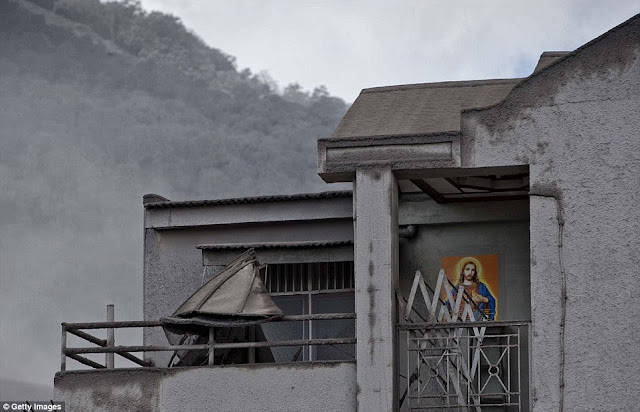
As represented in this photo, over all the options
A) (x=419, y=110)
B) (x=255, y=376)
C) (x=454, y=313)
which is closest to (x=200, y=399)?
(x=255, y=376)

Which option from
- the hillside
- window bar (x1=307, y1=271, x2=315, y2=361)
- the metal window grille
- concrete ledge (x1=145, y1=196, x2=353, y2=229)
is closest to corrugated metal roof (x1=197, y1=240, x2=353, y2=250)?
the metal window grille

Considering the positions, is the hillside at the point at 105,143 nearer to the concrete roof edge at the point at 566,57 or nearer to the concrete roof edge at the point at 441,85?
the concrete roof edge at the point at 441,85

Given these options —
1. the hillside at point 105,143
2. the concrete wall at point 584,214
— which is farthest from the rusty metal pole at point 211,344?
the hillside at point 105,143

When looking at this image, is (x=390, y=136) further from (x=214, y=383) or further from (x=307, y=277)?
(x=214, y=383)

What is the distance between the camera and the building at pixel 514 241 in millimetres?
18094

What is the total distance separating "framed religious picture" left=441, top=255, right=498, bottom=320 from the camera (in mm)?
21953

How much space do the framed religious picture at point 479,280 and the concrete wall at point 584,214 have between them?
136 inches

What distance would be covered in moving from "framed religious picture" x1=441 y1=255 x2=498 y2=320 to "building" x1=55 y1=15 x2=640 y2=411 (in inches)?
11.5

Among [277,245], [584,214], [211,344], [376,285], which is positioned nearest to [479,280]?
[277,245]

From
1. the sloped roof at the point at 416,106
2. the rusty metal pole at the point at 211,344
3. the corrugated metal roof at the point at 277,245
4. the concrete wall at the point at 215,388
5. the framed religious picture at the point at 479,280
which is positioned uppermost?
the sloped roof at the point at 416,106

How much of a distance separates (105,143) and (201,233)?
6191cm

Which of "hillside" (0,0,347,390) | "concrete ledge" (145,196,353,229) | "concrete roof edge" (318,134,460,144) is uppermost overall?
"hillside" (0,0,347,390)

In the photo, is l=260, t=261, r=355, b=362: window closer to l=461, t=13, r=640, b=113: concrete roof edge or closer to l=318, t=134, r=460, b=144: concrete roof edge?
l=318, t=134, r=460, b=144: concrete roof edge

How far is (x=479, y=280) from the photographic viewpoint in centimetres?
2202
